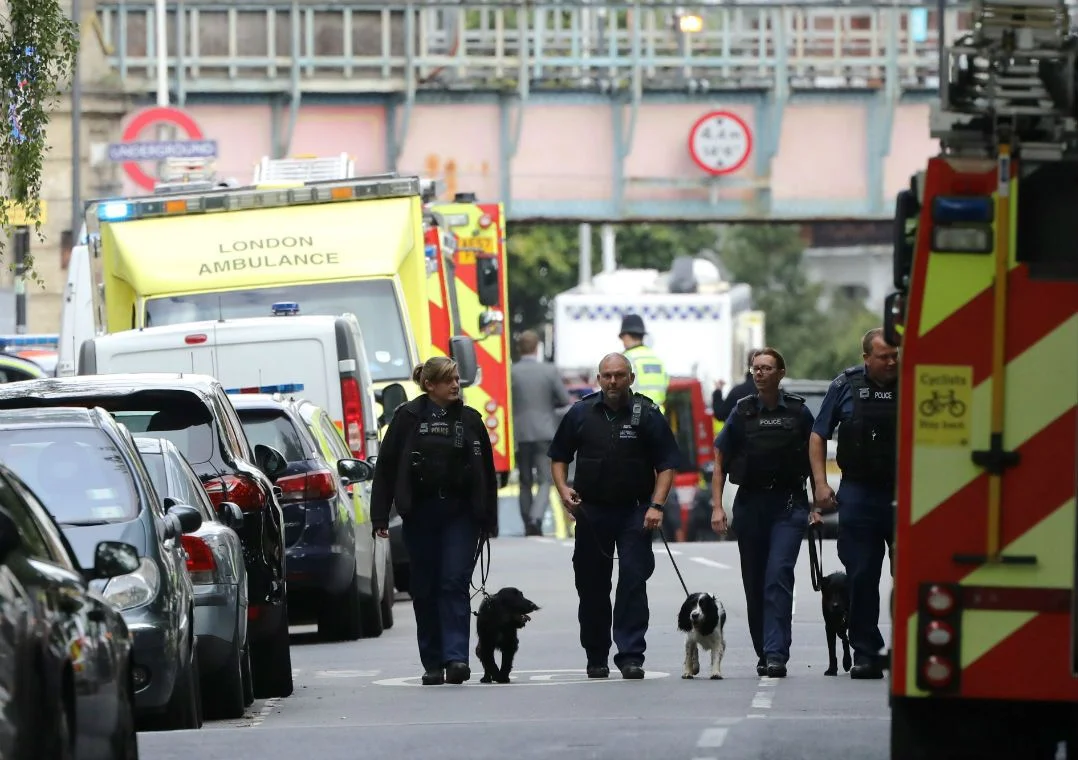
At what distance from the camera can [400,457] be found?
51.5 ft

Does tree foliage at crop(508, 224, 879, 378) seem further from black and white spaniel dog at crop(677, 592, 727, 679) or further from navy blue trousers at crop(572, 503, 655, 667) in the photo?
black and white spaniel dog at crop(677, 592, 727, 679)

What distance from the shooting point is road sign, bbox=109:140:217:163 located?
101 ft

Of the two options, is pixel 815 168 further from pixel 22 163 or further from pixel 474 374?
pixel 22 163

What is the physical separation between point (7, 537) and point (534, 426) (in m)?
21.8

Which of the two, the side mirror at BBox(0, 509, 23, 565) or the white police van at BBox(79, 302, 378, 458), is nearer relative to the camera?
the side mirror at BBox(0, 509, 23, 565)

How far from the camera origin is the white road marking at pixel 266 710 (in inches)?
538

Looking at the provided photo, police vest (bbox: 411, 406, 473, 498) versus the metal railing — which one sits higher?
the metal railing

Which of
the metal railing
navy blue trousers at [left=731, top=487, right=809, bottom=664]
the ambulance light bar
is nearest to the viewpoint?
navy blue trousers at [left=731, top=487, right=809, bottom=664]

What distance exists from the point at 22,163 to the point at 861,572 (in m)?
6.57

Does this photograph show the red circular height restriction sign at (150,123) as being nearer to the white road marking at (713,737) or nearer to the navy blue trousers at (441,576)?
the navy blue trousers at (441,576)

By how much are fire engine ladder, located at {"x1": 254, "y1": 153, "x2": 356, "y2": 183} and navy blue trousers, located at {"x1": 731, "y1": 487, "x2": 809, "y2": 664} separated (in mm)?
10420

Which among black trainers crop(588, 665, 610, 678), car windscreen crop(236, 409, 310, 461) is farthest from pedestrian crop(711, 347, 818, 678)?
car windscreen crop(236, 409, 310, 461)

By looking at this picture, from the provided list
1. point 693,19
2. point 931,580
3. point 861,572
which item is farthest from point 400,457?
point 693,19

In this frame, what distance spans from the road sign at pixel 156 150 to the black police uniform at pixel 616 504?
50.2 ft
